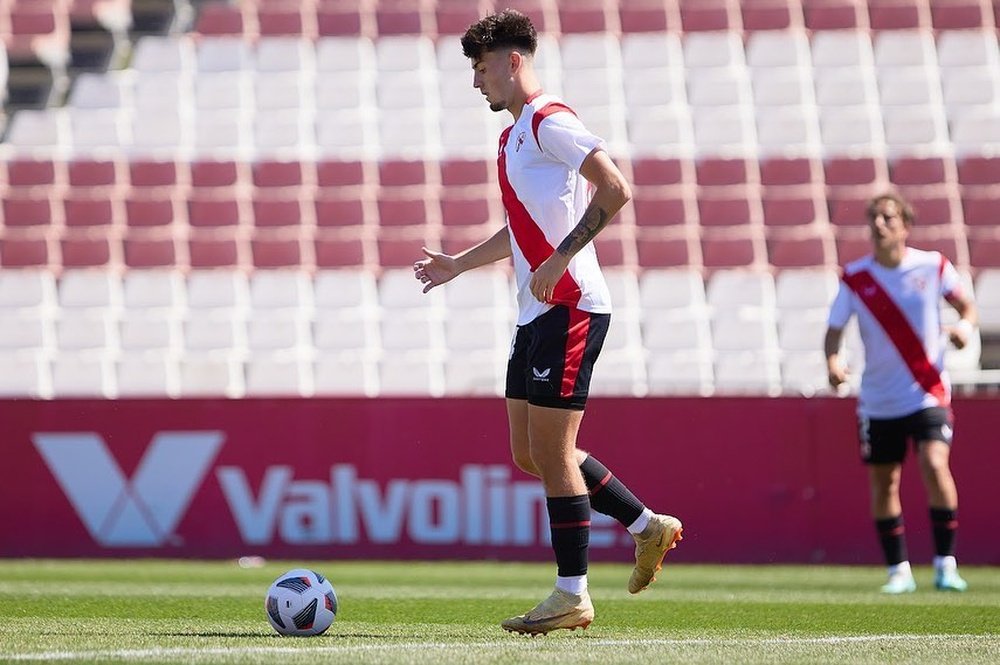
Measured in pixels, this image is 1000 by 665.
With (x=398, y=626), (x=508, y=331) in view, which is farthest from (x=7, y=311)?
(x=398, y=626)

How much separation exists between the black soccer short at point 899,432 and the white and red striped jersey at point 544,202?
12.3ft

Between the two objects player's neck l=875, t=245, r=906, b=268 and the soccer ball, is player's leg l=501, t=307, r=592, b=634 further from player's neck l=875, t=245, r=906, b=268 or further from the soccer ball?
player's neck l=875, t=245, r=906, b=268

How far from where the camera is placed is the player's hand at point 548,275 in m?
5.41

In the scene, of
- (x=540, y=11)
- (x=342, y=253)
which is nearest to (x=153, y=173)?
(x=342, y=253)

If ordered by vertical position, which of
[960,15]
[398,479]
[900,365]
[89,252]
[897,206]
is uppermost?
[960,15]

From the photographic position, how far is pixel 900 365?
8953 mm

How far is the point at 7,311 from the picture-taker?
50.8 ft

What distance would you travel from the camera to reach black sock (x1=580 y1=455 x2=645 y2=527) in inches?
236

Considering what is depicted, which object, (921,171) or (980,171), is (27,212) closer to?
(921,171)

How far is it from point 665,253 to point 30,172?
705cm

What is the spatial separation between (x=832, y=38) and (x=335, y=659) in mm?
15488

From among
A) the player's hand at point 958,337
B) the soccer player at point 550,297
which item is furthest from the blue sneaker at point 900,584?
the soccer player at point 550,297

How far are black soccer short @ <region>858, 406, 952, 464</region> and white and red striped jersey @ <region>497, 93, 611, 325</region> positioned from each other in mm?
3737

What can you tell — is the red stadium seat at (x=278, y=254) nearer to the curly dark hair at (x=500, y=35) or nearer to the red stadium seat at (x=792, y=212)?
the red stadium seat at (x=792, y=212)
